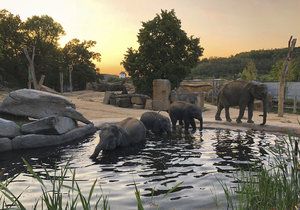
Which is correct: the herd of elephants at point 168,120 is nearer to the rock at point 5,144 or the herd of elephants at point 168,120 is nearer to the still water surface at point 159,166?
the still water surface at point 159,166

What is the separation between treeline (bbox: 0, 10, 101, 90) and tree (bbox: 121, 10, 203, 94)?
20053 mm

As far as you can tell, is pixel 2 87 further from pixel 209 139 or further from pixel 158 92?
pixel 209 139

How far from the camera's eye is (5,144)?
436 inches

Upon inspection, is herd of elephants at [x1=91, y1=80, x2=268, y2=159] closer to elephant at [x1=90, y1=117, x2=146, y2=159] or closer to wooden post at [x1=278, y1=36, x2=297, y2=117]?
elephant at [x1=90, y1=117, x2=146, y2=159]

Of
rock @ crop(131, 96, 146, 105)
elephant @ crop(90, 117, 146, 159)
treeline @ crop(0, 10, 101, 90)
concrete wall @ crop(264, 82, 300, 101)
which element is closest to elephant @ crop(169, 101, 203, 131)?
elephant @ crop(90, 117, 146, 159)

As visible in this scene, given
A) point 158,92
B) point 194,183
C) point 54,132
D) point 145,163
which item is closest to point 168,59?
point 158,92

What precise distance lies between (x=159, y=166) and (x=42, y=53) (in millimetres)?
42046

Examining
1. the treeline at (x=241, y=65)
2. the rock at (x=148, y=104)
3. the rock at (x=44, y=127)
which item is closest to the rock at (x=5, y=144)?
the rock at (x=44, y=127)

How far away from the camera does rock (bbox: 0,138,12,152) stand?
433 inches

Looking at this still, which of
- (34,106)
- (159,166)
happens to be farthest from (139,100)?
(159,166)

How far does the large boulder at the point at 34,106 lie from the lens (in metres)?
14.6

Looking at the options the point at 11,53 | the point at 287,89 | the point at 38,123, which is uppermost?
the point at 11,53

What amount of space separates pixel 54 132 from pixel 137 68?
1720 centimetres

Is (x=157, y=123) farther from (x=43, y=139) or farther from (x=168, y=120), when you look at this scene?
(x=43, y=139)
